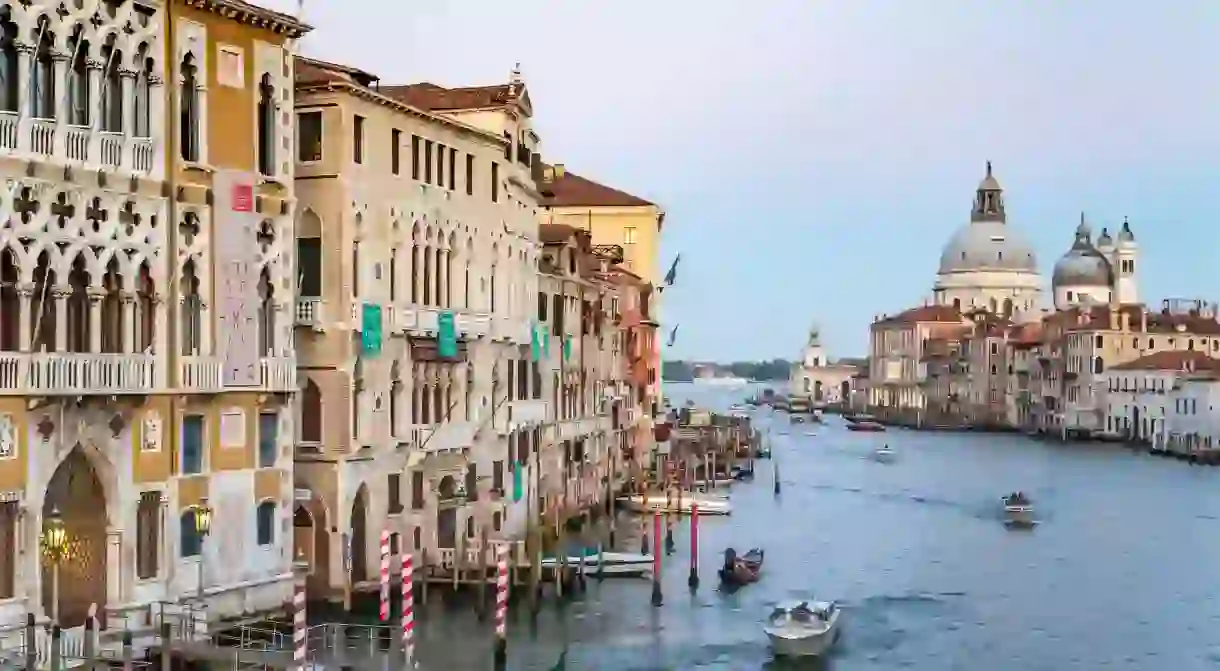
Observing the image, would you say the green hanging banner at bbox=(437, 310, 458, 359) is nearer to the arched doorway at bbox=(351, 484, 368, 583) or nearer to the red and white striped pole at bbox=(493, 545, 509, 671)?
the arched doorway at bbox=(351, 484, 368, 583)

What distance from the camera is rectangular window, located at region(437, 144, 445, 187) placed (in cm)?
2636

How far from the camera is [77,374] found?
17.7m

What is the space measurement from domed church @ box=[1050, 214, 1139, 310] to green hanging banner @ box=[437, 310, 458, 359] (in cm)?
10776

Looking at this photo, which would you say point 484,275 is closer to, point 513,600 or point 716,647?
point 513,600

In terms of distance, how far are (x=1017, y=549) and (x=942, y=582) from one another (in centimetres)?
670

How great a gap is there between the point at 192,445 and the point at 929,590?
1608 centimetres

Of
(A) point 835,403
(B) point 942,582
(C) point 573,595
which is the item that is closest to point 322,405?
(C) point 573,595

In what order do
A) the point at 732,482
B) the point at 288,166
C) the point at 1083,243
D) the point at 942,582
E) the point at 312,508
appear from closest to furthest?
the point at 288,166
the point at 312,508
the point at 942,582
the point at 732,482
the point at 1083,243

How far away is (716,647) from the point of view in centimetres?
2439

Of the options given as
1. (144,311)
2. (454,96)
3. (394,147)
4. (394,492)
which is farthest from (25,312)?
(454,96)

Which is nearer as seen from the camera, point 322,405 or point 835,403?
point 322,405

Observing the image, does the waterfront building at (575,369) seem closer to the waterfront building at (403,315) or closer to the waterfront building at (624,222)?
the waterfront building at (403,315)

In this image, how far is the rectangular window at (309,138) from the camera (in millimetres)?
23484

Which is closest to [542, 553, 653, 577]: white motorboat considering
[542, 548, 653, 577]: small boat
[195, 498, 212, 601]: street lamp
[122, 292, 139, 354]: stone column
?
[542, 548, 653, 577]: small boat
